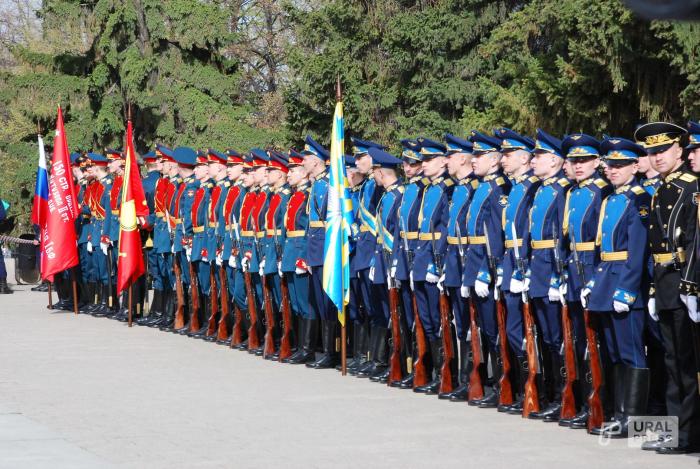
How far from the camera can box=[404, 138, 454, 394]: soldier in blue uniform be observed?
10.5m

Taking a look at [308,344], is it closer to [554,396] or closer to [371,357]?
[371,357]

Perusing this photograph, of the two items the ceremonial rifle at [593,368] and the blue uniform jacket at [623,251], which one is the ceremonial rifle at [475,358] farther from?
the blue uniform jacket at [623,251]

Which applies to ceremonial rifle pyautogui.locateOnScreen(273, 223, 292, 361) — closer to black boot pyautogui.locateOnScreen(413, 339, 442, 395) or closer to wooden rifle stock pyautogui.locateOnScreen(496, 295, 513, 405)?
black boot pyautogui.locateOnScreen(413, 339, 442, 395)

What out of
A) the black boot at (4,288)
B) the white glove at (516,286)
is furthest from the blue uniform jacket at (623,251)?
the black boot at (4,288)

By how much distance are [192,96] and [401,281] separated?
1917 cm

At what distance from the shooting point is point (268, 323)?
43.9 ft

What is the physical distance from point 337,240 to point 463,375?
2.11 meters

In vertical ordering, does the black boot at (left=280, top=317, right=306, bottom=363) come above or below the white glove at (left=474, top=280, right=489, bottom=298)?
below

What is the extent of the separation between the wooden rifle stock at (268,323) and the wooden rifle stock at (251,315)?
0.30 metres

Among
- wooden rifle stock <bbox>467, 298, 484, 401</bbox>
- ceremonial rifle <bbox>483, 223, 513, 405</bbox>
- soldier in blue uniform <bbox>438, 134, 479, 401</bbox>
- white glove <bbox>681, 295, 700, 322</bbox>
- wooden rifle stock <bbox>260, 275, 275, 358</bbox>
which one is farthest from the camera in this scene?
wooden rifle stock <bbox>260, 275, 275, 358</bbox>

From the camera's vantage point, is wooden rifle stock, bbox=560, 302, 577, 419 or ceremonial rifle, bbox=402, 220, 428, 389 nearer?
wooden rifle stock, bbox=560, 302, 577, 419

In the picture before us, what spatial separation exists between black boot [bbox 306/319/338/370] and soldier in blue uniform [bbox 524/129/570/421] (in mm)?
3511

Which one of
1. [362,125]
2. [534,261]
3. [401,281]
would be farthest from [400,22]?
[534,261]

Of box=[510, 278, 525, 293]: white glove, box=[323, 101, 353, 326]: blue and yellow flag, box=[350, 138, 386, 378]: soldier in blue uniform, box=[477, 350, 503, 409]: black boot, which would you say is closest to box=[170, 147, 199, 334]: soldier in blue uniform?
box=[350, 138, 386, 378]: soldier in blue uniform
